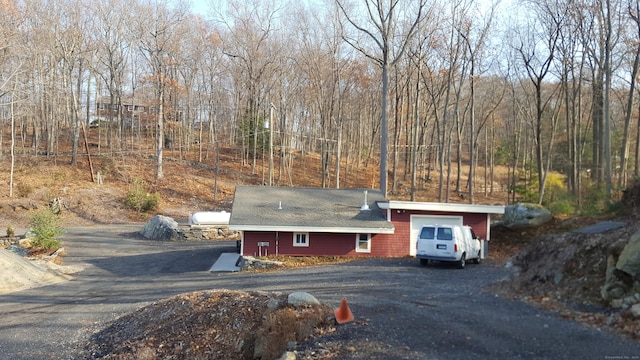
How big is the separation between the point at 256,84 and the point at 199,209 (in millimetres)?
14896

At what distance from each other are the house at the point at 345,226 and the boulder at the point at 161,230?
8.30 meters

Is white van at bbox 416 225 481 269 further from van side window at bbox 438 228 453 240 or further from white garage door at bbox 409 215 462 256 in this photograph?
white garage door at bbox 409 215 462 256

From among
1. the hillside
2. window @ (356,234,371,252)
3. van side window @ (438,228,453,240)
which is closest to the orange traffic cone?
van side window @ (438,228,453,240)

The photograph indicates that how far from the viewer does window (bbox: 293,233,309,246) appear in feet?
69.6

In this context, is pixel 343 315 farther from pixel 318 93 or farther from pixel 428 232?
pixel 318 93

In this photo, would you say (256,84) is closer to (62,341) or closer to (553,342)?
(62,341)

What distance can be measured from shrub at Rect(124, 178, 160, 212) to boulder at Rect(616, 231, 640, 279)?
33360 millimetres

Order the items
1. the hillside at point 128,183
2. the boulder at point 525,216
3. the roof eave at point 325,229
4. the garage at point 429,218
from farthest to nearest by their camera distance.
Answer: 1. the hillside at point 128,183
2. the boulder at point 525,216
3. the garage at point 429,218
4. the roof eave at point 325,229

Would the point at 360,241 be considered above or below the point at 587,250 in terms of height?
below

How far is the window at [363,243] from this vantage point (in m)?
21.4

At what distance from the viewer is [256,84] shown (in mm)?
47125

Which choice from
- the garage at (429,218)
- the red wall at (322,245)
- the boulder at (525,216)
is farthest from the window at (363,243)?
the boulder at (525,216)

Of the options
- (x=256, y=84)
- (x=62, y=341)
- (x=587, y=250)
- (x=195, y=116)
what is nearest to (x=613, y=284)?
(x=587, y=250)

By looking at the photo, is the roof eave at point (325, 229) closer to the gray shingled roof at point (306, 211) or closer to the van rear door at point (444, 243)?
the gray shingled roof at point (306, 211)
